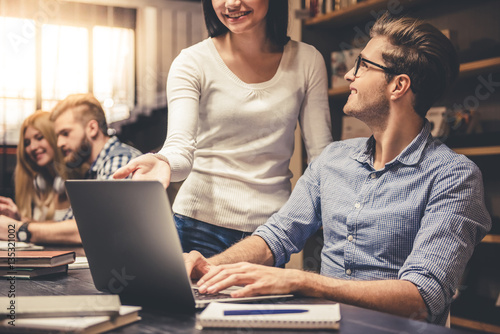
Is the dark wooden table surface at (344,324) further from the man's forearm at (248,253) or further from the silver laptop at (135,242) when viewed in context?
the man's forearm at (248,253)

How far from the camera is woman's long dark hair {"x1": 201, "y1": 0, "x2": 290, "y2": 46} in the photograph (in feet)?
5.34

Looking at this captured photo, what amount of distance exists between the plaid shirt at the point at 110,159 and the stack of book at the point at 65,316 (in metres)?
1.40

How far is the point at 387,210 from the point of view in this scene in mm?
1284

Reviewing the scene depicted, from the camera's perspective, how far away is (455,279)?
1.14 meters

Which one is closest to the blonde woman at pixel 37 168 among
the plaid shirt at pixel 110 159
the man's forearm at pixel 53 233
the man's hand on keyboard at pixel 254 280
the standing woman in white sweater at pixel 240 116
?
the plaid shirt at pixel 110 159

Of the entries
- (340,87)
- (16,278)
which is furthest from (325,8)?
(16,278)

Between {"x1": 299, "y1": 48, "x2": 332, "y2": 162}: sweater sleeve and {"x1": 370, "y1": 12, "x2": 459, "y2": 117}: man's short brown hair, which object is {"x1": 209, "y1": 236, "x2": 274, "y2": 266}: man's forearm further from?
{"x1": 370, "y1": 12, "x2": 459, "y2": 117}: man's short brown hair

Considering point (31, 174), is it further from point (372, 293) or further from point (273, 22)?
point (372, 293)

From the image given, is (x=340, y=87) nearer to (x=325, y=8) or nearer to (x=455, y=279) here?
(x=325, y=8)

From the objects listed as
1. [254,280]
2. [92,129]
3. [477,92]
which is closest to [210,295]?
[254,280]

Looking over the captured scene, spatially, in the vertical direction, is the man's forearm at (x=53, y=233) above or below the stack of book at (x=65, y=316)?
below

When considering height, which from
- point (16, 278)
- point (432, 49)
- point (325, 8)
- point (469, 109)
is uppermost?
point (325, 8)

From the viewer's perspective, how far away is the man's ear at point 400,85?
4.71 ft

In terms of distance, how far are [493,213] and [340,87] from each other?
3.71 feet
